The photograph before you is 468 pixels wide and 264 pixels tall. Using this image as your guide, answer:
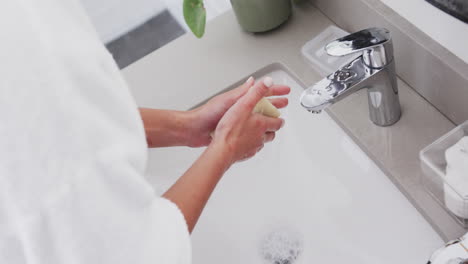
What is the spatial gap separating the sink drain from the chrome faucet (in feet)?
0.70

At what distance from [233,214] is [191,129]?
166 millimetres

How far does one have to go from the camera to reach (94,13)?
1646mm

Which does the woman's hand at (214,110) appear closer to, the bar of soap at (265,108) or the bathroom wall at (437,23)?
the bar of soap at (265,108)

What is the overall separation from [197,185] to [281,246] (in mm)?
270

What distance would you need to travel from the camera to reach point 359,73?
2.01 feet

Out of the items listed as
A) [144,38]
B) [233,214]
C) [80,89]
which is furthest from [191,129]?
[144,38]

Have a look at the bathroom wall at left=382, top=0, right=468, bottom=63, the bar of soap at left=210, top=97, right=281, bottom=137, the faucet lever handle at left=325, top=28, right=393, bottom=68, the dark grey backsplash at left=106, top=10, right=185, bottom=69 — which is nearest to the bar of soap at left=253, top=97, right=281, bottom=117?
the bar of soap at left=210, top=97, right=281, bottom=137

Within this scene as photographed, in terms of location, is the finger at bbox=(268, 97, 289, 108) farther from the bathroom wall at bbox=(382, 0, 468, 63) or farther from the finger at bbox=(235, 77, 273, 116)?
the bathroom wall at bbox=(382, 0, 468, 63)

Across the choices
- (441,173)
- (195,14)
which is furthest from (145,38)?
(441,173)

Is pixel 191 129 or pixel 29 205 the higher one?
pixel 29 205

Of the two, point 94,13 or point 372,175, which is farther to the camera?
point 94,13

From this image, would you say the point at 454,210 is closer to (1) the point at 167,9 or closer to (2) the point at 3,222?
(2) the point at 3,222

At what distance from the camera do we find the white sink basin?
0.64 meters

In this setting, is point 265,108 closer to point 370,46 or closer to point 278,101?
point 278,101
